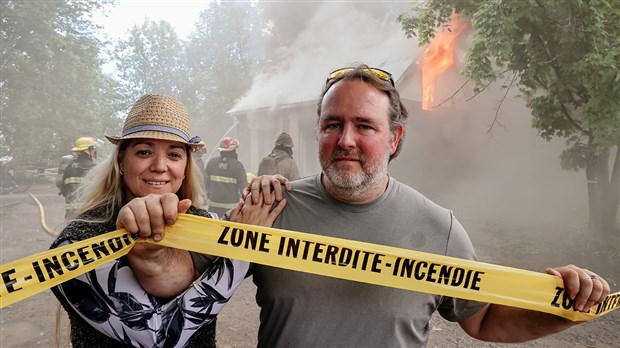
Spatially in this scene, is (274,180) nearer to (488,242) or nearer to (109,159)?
(109,159)

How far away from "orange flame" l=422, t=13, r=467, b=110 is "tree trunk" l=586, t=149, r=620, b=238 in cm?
860

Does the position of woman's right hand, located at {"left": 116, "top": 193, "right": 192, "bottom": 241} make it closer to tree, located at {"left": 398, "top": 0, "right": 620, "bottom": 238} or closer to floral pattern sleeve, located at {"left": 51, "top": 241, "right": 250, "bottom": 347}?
floral pattern sleeve, located at {"left": 51, "top": 241, "right": 250, "bottom": 347}

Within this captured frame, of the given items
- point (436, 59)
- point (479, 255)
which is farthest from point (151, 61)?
point (479, 255)

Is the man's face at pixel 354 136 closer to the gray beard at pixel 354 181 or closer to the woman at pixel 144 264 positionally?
the gray beard at pixel 354 181

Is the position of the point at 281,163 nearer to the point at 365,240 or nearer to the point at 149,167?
the point at 149,167

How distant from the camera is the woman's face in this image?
1.87 m

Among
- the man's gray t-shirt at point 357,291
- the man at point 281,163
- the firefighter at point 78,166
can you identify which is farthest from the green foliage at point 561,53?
the firefighter at point 78,166

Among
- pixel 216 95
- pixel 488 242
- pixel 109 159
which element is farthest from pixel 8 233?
→ pixel 216 95

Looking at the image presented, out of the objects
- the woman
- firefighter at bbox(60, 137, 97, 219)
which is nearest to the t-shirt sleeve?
the woman

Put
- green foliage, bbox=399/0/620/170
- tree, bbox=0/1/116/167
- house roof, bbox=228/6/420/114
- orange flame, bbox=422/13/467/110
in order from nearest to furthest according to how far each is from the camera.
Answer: green foliage, bbox=399/0/620/170 → orange flame, bbox=422/13/467/110 → house roof, bbox=228/6/420/114 → tree, bbox=0/1/116/167

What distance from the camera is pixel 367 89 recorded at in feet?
6.37

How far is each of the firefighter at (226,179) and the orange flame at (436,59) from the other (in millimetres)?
11509

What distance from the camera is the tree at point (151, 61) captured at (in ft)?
168

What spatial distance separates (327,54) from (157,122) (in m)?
24.0
